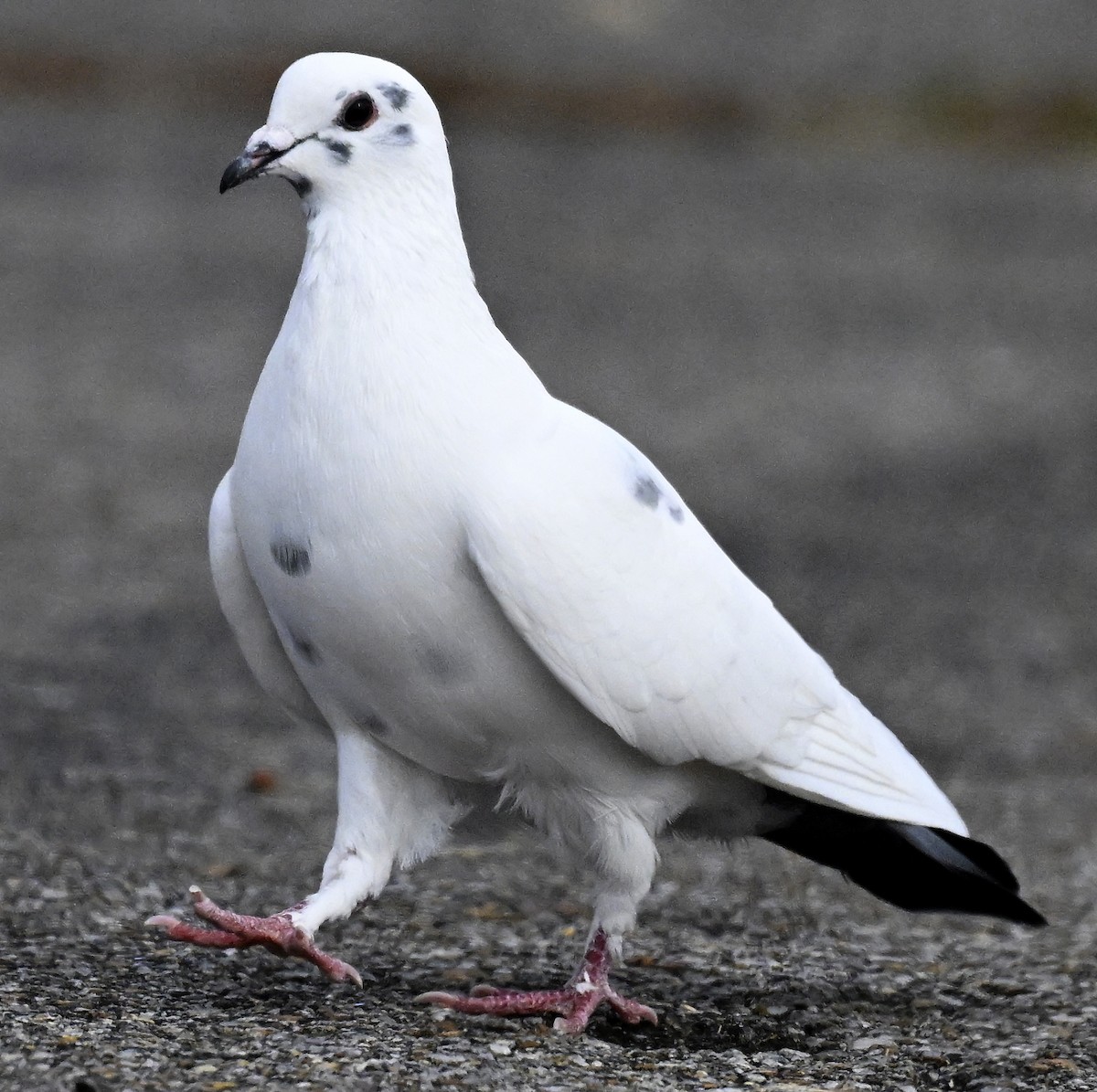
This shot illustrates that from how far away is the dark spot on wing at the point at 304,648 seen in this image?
151 inches

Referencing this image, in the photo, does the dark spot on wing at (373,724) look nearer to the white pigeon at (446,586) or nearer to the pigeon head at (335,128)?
the white pigeon at (446,586)

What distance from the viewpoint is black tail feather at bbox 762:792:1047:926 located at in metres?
4.35

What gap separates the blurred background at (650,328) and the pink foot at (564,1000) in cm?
117

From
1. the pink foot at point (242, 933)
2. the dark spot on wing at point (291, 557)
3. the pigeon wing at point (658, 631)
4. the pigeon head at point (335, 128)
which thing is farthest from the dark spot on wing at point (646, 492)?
the pink foot at point (242, 933)

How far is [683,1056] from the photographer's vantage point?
395 cm

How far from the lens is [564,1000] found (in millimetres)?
4102

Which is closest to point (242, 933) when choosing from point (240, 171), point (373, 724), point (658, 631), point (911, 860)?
point (373, 724)

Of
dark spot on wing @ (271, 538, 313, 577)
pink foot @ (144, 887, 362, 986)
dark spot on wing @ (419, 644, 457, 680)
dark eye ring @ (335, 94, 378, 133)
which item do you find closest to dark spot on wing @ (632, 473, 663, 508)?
dark spot on wing @ (419, 644, 457, 680)

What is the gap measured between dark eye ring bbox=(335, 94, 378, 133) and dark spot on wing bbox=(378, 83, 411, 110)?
3 cm

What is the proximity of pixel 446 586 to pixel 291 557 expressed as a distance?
324mm

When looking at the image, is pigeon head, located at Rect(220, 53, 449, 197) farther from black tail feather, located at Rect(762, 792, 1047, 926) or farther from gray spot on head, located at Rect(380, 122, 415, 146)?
black tail feather, located at Rect(762, 792, 1047, 926)

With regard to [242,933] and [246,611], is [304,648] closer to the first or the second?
[246,611]

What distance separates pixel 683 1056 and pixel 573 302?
1047 cm

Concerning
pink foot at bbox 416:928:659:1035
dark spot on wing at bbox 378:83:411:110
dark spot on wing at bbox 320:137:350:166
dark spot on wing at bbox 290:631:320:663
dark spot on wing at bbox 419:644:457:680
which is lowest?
pink foot at bbox 416:928:659:1035
